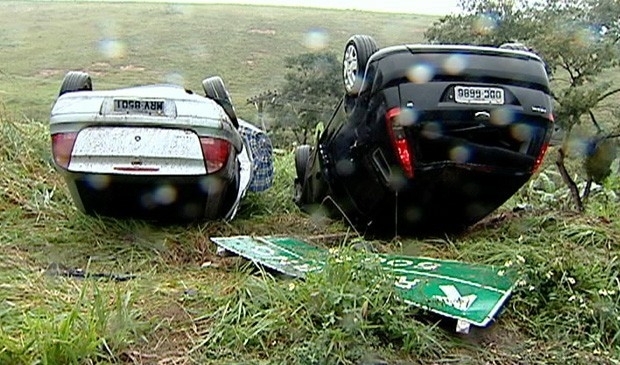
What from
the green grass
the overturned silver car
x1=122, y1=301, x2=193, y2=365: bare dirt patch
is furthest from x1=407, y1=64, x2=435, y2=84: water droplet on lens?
the green grass

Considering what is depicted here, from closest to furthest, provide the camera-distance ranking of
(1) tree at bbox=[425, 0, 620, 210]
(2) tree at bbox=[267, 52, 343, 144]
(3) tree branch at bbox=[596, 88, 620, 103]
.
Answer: (2) tree at bbox=[267, 52, 343, 144] → (1) tree at bbox=[425, 0, 620, 210] → (3) tree branch at bbox=[596, 88, 620, 103]

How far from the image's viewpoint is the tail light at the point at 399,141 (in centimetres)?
311

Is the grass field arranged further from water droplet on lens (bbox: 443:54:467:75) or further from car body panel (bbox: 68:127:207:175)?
→ water droplet on lens (bbox: 443:54:467:75)

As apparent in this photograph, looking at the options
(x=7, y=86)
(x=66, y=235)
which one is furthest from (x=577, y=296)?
(x=7, y=86)

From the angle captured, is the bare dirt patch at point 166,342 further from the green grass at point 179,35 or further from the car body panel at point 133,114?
the green grass at point 179,35

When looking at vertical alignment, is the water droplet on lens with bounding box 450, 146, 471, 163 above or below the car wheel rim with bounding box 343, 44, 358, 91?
below

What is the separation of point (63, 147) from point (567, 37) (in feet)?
46.3

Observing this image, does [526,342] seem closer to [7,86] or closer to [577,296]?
[577,296]

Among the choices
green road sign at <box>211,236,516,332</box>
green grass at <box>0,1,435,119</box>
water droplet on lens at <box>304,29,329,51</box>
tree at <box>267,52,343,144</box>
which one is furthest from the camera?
water droplet on lens at <box>304,29,329,51</box>

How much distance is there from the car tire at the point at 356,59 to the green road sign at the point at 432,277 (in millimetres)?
877

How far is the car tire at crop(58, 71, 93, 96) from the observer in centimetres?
408

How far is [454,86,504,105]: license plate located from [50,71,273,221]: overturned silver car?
1.17 metres

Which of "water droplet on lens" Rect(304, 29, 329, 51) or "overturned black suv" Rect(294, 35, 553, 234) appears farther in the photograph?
"water droplet on lens" Rect(304, 29, 329, 51)

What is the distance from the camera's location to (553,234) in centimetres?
332
